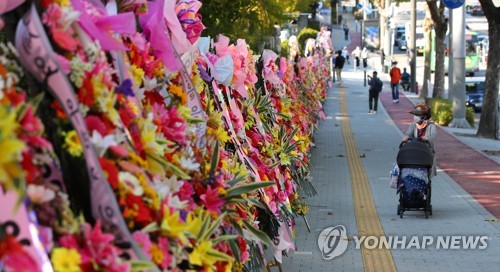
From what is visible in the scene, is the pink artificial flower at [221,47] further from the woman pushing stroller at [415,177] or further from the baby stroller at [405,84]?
the baby stroller at [405,84]

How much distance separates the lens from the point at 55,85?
4035 millimetres

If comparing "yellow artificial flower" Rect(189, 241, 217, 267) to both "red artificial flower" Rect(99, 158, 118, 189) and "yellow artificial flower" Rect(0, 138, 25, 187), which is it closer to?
"red artificial flower" Rect(99, 158, 118, 189)

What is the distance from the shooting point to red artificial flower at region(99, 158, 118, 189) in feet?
13.6

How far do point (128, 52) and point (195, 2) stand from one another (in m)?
2.01

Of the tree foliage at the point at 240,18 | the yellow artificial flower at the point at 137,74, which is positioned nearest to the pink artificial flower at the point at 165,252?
the yellow artificial flower at the point at 137,74

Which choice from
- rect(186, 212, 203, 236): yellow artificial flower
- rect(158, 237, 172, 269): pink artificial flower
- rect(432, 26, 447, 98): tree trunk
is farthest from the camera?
rect(432, 26, 447, 98): tree trunk

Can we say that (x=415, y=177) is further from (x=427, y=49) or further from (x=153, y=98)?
(x=427, y=49)

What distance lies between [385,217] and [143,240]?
980cm

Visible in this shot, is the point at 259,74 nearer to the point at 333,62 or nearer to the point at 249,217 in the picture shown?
the point at 249,217

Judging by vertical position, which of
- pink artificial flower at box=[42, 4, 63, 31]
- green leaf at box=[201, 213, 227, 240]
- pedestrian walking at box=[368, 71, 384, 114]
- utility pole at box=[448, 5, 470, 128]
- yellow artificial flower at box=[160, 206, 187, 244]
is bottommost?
pedestrian walking at box=[368, 71, 384, 114]

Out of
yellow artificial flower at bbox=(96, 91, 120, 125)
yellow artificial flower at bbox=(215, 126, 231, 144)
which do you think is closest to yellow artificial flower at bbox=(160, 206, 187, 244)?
yellow artificial flower at bbox=(96, 91, 120, 125)

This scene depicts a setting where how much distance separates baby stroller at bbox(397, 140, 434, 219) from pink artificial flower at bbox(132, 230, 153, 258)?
383 inches

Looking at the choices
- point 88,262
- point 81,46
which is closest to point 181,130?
point 81,46

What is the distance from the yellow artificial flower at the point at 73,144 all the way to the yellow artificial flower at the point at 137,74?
3.91 feet
